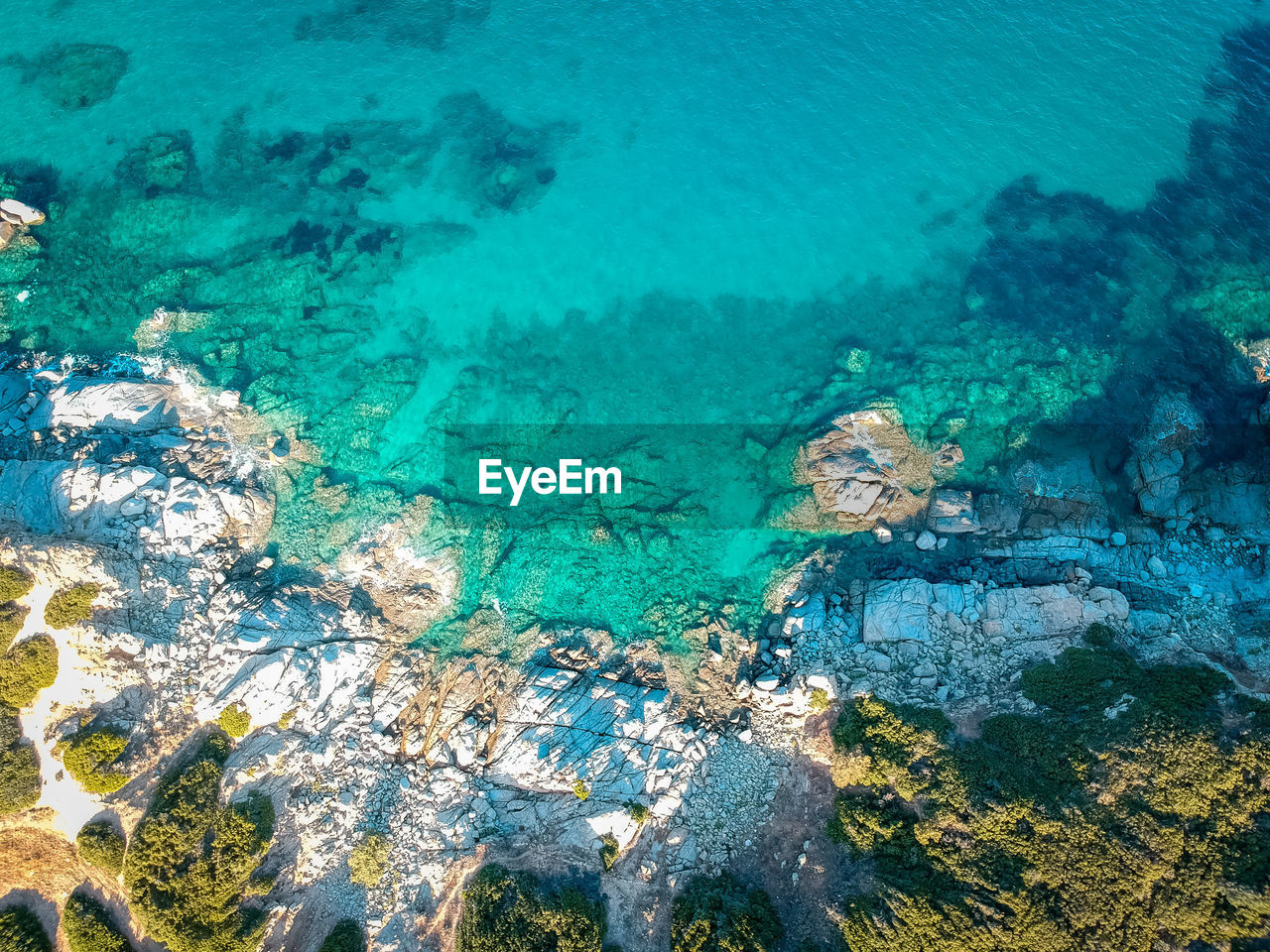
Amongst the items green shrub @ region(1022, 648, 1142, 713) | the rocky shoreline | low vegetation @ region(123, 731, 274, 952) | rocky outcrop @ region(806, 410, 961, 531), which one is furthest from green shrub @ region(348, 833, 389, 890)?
green shrub @ region(1022, 648, 1142, 713)

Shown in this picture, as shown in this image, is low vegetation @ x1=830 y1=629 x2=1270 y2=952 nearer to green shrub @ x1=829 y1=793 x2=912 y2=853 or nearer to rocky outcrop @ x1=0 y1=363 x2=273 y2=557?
green shrub @ x1=829 y1=793 x2=912 y2=853

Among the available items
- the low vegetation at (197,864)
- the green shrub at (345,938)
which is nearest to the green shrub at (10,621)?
the low vegetation at (197,864)

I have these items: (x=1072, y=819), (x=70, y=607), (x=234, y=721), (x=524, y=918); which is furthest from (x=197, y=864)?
(x=1072, y=819)

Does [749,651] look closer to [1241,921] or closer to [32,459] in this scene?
[1241,921]

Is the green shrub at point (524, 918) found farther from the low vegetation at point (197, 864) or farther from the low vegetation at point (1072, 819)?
the low vegetation at point (1072, 819)

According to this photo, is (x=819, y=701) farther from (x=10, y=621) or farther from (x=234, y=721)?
(x=10, y=621)
